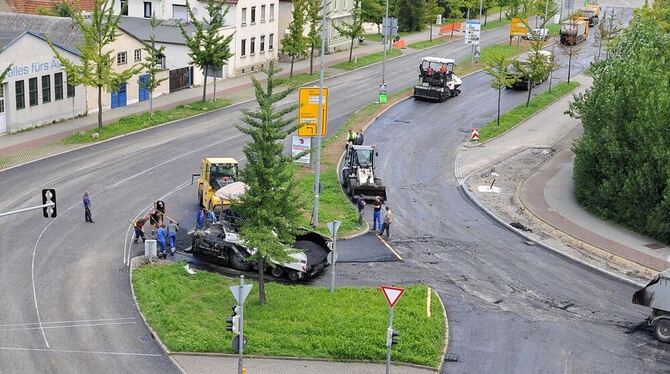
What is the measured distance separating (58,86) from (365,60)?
34597mm

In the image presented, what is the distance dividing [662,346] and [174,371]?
1475cm

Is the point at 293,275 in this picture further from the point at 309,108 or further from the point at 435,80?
the point at 435,80

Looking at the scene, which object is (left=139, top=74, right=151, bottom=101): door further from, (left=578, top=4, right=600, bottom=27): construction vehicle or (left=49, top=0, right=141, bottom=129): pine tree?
(left=578, top=4, right=600, bottom=27): construction vehicle

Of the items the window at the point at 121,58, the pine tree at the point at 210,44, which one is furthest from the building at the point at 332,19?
the window at the point at 121,58

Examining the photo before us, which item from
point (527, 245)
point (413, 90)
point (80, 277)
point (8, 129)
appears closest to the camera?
point (80, 277)

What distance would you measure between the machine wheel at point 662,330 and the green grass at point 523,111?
27430 millimetres

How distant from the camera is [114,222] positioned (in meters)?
36.2

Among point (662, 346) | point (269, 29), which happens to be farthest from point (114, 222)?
point (269, 29)

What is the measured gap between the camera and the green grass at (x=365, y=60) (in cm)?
7688

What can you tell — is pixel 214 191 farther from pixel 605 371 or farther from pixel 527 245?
pixel 605 371

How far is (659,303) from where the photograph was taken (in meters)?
27.4

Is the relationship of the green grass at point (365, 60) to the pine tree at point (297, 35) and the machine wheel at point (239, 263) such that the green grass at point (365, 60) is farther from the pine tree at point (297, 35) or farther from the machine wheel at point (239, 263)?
the machine wheel at point (239, 263)

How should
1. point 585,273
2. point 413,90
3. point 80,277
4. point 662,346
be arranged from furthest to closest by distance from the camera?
point 413,90
point 585,273
point 80,277
point 662,346

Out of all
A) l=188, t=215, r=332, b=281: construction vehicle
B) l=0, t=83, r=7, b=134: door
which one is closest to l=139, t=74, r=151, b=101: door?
l=0, t=83, r=7, b=134: door
